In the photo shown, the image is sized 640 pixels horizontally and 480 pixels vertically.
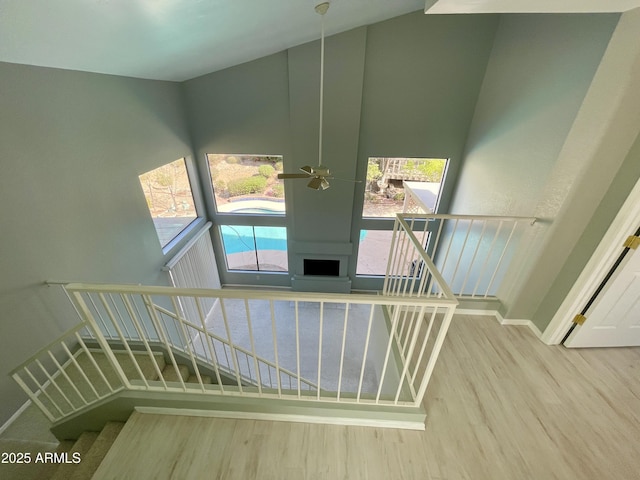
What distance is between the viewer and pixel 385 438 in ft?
5.62

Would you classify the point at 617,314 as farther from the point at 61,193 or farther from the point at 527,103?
the point at 61,193

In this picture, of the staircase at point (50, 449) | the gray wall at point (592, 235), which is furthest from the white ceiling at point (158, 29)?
the gray wall at point (592, 235)

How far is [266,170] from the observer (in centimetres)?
486

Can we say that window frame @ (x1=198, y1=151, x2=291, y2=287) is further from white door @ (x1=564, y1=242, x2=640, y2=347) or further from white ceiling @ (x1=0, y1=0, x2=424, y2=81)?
white door @ (x1=564, y1=242, x2=640, y2=347)

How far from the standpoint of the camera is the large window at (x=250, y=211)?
4836 mm

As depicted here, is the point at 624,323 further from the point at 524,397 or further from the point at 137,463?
the point at 137,463

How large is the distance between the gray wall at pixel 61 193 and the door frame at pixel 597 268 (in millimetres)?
4499

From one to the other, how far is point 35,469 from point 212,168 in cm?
425

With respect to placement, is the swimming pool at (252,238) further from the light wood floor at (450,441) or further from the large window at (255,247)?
the light wood floor at (450,441)

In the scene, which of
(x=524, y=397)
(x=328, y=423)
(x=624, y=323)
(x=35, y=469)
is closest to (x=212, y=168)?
(x=35, y=469)

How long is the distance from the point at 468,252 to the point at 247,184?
4.02 metres

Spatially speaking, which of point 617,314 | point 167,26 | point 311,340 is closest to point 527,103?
point 617,314

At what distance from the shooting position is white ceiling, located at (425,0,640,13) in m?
1.34

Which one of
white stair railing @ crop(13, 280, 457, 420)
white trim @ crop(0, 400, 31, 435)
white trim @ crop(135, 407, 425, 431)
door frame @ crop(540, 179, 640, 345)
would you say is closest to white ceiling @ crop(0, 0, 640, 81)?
door frame @ crop(540, 179, 640, 345)
